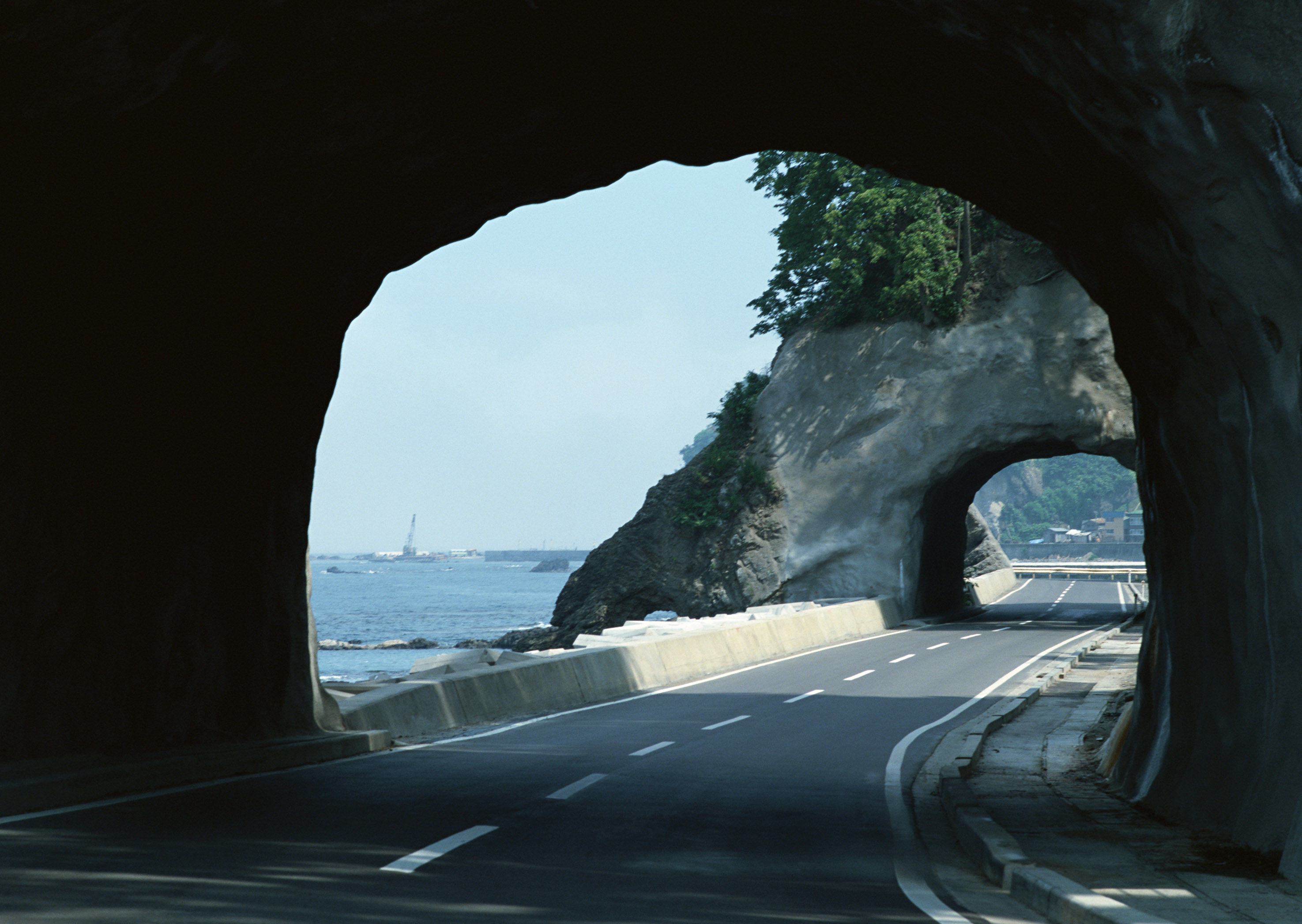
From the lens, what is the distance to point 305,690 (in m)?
14.3

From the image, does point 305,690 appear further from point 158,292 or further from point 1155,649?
point 1155,649

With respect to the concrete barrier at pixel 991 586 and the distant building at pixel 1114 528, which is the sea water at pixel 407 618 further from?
the distant building at pixel 1114 528

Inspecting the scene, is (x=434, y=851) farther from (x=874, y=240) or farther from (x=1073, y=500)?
(x=1073, y=500)

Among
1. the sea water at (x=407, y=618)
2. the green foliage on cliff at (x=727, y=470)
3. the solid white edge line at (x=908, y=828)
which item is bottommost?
the sea water at (x=407, y=618)

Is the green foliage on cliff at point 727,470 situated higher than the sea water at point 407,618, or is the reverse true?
the green foliage on cliff at point 727,470

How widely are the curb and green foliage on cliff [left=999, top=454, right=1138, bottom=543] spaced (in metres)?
162

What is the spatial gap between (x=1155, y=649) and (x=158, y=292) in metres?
10.3

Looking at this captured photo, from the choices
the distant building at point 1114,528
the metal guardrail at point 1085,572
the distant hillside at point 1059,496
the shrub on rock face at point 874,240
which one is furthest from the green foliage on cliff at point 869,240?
the distant hillside at point 1059,496

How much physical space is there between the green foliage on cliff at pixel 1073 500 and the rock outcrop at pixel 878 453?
126m

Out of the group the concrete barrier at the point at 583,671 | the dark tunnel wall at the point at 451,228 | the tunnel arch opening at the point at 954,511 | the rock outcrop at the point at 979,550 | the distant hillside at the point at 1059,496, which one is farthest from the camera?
the distant hillside at the point at 1059,496

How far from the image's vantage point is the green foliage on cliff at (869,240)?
45.4 m

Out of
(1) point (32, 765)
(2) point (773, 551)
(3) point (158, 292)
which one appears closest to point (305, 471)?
(3) point (158, 292)

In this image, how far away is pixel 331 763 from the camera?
13.1 meters

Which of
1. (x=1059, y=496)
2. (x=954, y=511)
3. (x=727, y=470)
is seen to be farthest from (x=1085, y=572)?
(x=1059, y=496)
